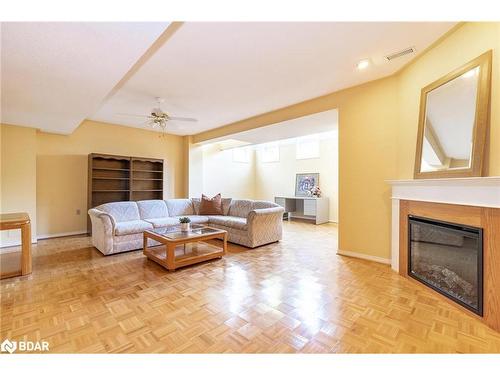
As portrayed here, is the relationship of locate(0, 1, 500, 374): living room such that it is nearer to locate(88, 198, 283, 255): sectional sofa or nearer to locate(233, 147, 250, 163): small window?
locate(88, 198, 283, 255): sectional sofa

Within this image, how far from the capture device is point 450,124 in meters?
2.29

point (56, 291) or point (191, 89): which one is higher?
point (191, 89)

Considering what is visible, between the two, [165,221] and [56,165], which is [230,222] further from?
[56,165]

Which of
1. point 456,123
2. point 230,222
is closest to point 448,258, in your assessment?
point 456,123

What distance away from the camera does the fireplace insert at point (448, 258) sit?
194cm

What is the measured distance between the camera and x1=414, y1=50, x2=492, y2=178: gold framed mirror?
1.96 metres

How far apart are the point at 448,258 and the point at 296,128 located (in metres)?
3.25

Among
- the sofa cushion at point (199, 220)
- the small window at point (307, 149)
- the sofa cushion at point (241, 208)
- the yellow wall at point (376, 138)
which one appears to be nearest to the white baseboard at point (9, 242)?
the sofa cushion at point (199, 220)

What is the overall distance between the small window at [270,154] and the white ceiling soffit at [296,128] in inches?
89.4
